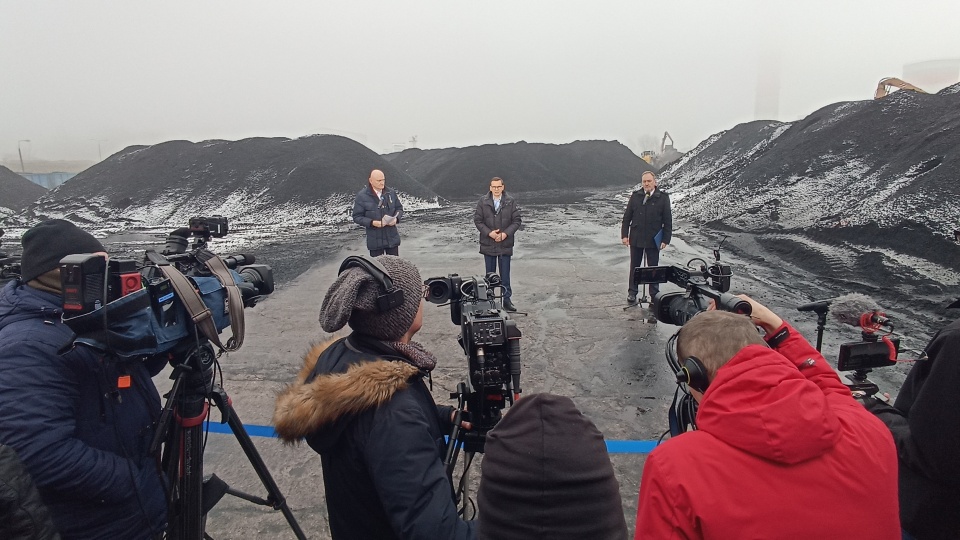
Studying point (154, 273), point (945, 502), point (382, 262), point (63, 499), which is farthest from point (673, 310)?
point (63, 499)

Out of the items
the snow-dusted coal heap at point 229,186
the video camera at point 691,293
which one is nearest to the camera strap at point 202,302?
the video camera at point 691,293

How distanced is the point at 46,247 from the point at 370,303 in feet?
4.36

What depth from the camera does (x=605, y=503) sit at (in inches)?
37.4

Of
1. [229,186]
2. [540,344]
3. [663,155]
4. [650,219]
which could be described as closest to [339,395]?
[540,344]

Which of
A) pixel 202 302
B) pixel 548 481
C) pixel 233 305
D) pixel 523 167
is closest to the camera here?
pixel 548 481

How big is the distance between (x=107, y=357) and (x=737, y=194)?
1659cm

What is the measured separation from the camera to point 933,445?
5.31 ft

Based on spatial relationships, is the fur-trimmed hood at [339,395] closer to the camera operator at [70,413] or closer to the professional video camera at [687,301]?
the camera operator at [70,413]

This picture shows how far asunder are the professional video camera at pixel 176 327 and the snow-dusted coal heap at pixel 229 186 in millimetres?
15822

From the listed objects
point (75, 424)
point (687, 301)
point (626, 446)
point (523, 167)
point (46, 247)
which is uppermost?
point (523, 167)

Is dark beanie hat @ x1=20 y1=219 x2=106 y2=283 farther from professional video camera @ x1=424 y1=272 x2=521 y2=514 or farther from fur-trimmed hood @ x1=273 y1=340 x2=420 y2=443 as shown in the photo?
professional video camera @ x1=424 y1=272 x2=521 y2=514

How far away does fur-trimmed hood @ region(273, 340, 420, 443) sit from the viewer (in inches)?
51.5

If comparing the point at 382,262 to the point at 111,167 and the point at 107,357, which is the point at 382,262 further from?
the point at 111,167

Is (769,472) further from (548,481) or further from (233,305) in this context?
(233,305)
